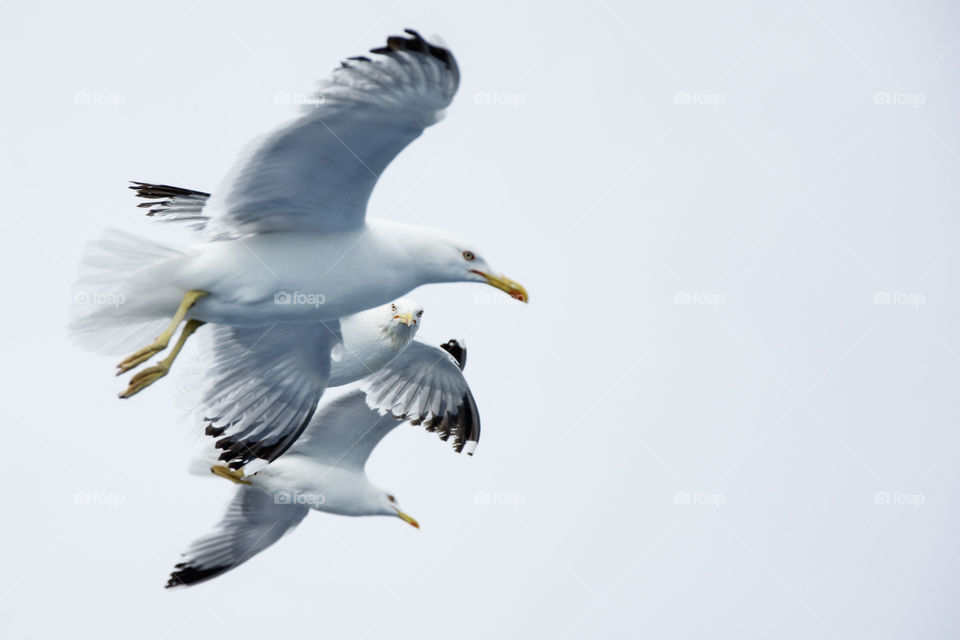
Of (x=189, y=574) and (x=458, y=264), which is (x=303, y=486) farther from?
(x=458, y=264)

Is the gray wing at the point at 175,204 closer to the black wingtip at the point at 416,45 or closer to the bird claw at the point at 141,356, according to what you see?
the bird claw at the point at 141,356

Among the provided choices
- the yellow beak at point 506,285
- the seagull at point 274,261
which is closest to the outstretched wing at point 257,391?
the seagull at point 274,261

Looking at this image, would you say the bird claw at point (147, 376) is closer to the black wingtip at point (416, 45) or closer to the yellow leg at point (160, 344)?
the yellow leg at point (160, 344)

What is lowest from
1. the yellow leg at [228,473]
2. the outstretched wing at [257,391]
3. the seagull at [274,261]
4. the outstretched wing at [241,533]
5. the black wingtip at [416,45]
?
the outstretched wing at [241,533]

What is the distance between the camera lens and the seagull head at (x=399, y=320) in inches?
391

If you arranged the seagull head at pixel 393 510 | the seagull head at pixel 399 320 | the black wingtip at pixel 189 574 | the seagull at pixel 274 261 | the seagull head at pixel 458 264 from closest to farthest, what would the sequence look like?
the seagull at pixel 274 261, the seagull head at pixel 458 264, the seagull head at pixel 399 320, the black wingtip at pixel 189 574, the seagull head at pixel 393 510

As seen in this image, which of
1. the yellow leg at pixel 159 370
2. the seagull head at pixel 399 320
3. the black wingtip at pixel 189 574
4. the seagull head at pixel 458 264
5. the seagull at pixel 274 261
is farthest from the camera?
the black wingtip at pixel 189 574

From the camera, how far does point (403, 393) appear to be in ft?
35.4

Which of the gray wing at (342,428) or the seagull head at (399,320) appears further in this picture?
the gray wing at (342,428)

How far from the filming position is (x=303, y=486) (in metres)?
11.0

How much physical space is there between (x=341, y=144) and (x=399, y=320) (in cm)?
298

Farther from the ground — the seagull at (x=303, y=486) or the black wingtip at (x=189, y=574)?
the seagull at (x=303, y=486)

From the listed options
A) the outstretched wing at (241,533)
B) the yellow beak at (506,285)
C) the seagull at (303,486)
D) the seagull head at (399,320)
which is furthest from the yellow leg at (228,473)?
Answer: the yellow beak at (506,285)

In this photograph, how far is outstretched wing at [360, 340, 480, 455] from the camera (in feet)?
35.1
